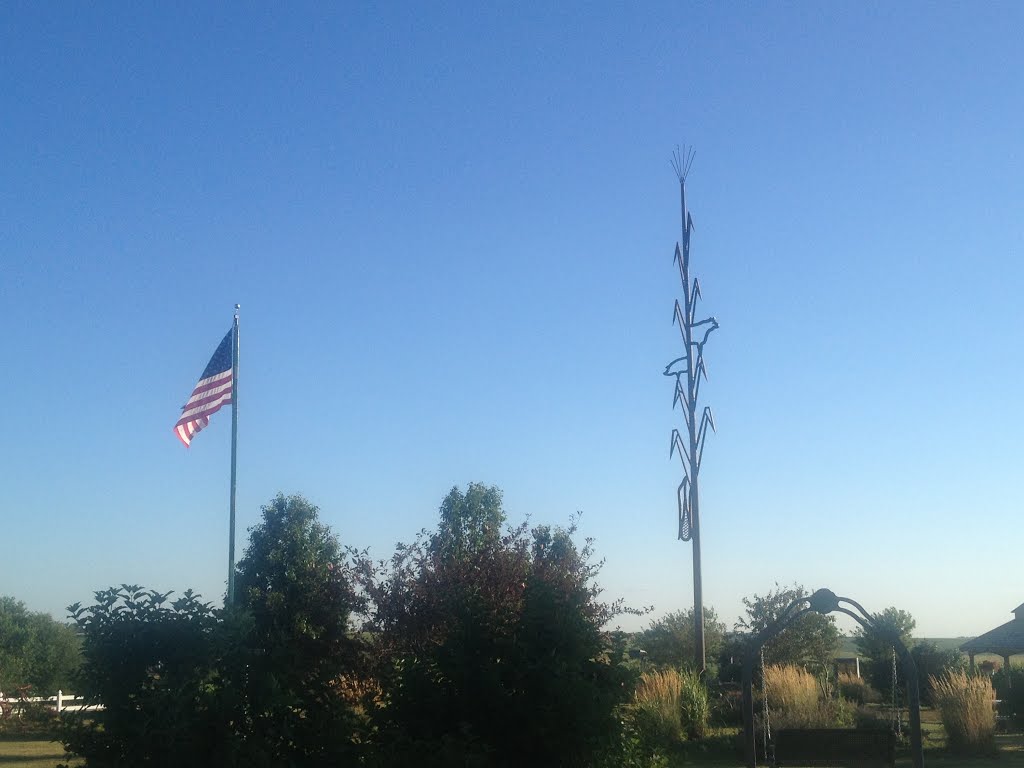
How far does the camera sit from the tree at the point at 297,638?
881 centimetres

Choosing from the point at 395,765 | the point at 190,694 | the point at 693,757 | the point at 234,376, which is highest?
the point at 234,376

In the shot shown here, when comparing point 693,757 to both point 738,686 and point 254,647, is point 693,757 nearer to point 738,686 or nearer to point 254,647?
point 738,686

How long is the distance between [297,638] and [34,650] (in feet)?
108

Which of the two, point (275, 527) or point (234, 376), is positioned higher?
point (234, 376)

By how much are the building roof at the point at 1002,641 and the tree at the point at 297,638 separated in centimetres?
1847

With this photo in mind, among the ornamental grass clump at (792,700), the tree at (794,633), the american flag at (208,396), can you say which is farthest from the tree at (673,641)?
the american flag at (208,396)

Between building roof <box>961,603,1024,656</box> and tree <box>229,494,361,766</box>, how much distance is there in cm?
1847

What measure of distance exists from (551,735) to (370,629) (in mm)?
11387

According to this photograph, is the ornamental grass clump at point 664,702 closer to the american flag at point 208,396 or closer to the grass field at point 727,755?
the grass field at point 727,755

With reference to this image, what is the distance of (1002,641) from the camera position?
98.2 ft

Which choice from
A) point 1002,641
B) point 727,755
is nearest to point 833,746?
point 727,755

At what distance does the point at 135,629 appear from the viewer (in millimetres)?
8820

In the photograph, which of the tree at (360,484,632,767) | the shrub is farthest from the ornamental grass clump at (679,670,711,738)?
the tree at (360,484,632,767)

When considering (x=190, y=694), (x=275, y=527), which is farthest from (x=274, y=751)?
(x=275, y=527)
